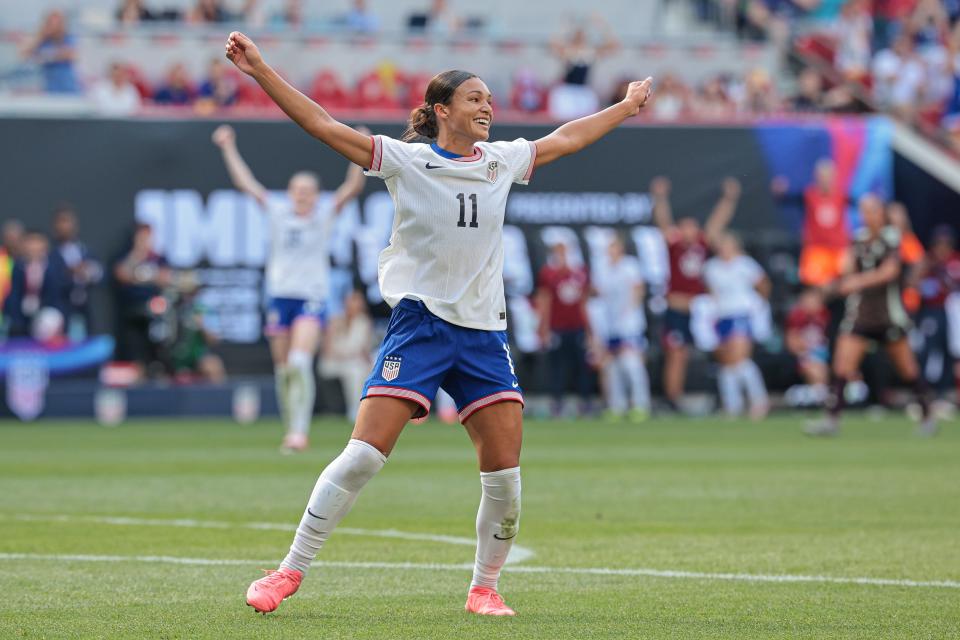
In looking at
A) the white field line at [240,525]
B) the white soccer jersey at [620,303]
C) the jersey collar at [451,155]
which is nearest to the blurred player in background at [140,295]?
the white soccer jersey at [620,303]

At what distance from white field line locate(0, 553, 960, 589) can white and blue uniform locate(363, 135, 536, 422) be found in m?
1.59

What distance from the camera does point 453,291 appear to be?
665 centimetres

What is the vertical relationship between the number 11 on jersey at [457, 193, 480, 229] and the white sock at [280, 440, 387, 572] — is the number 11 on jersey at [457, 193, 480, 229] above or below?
above

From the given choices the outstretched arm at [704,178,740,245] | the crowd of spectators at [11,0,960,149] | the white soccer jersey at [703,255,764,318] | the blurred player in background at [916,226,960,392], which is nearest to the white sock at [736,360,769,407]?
the white soccer jersey at [703,255,764,318]

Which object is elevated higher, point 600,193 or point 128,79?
point 128,79

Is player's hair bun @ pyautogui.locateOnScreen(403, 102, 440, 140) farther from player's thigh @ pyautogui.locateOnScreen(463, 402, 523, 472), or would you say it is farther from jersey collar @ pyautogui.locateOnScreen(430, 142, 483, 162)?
player's thigh @ pyautogui.locateOnScreen(463, 402, 523, 472)

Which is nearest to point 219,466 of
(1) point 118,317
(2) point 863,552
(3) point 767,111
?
(2) point 863,552

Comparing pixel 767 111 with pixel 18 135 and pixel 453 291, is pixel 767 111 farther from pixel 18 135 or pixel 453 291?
pixel 453 291

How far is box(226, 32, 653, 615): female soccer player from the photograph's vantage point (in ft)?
21.5

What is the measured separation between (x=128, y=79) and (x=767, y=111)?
33.3 ft

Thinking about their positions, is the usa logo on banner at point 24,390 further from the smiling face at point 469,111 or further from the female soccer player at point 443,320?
the smiling face at point 469,111

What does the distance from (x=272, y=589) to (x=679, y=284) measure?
61.1ft

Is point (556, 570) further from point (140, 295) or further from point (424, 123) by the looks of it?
point (140, 295)

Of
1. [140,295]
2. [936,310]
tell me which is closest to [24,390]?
[140,295]
